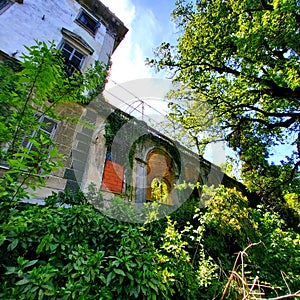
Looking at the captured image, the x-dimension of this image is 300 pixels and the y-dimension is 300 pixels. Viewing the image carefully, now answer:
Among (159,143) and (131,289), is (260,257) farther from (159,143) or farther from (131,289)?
(159,143)

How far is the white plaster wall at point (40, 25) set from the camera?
19.8 feet

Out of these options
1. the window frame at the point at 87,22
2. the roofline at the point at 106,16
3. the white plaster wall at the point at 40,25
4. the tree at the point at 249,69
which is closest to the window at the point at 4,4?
the white plaster wall at the point at 40,25

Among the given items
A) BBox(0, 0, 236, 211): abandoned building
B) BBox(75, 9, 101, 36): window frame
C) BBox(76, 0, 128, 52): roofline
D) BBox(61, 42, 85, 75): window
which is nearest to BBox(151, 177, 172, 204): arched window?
BBox(0, 0, 236, 211): abandoned building

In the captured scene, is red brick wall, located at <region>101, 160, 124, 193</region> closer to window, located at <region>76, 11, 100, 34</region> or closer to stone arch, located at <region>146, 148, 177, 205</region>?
stone arch, located at <region>146, 148, 177, 205</region>

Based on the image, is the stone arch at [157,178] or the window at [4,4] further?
the stone arch at [157,178]

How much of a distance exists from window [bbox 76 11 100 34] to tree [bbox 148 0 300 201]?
13.3 ft

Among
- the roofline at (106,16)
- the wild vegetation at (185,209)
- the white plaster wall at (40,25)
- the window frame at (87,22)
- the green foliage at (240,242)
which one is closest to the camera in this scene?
the wild vegetation at (185,209)

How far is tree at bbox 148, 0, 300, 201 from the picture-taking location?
5.12 m

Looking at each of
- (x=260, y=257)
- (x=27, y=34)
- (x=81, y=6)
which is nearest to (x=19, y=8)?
(x=27, y=34)

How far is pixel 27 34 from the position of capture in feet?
21.3

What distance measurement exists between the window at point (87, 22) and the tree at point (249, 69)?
407cm

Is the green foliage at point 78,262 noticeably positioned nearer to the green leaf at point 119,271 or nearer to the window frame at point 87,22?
the green leaf at point 119,271

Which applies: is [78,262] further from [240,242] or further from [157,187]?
[157,187]

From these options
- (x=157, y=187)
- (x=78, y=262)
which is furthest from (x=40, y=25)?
(x=157, y=187)
